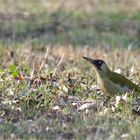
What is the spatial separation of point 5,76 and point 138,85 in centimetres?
153

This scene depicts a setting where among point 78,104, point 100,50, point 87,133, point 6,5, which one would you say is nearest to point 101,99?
point 78,104

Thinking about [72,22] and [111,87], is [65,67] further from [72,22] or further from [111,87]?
[72,22]

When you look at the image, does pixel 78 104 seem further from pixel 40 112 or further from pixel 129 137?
pixel 129 137

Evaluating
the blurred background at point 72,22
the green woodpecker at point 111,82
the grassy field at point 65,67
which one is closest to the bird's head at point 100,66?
the green woodpecker at point 111,82

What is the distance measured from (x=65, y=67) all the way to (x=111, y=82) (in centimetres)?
204

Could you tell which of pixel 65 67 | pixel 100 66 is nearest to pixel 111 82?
pixel 100 66

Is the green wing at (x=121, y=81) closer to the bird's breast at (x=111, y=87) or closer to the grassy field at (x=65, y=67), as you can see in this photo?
the bird's breast at (x=111, y=87)

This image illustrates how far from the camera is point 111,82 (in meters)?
7.63

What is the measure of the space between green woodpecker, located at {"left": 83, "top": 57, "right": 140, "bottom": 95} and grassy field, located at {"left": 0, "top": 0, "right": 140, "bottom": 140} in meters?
0.14

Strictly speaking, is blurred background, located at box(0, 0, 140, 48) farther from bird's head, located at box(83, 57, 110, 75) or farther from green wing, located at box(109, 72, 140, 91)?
green wing, located at box(109, 72, 140, 91)

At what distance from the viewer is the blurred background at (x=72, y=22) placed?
41.8 ft

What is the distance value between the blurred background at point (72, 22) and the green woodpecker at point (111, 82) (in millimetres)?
3659

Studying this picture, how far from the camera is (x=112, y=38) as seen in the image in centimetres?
1295

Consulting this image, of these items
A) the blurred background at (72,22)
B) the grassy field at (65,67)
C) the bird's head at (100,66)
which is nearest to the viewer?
the grassy field at (65,67)
